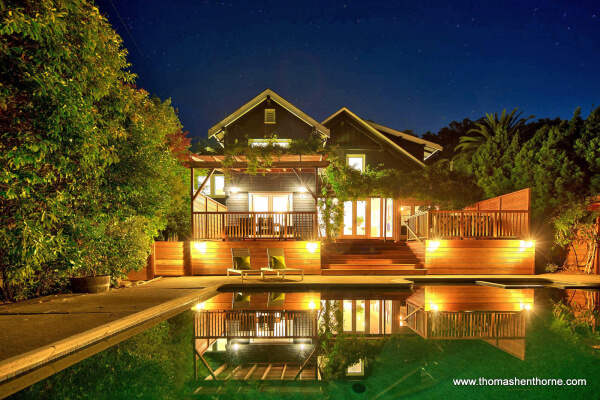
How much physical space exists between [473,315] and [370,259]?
658 cm

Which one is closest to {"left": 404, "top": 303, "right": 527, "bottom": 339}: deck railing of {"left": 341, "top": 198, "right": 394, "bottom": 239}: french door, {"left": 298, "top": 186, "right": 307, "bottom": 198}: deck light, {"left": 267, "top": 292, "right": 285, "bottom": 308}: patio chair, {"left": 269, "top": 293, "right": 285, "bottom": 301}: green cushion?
{"left": 267, "top": 292, "right": 285, "bottom": 308}: patio chair

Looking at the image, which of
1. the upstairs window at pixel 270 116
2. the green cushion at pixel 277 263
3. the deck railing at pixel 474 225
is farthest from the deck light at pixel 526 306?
the upstairs window at pixel 270 116

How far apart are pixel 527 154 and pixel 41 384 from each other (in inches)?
677

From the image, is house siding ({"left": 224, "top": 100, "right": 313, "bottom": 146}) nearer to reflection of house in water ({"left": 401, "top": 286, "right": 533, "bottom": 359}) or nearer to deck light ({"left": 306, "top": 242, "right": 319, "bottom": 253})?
deck light ({"left": 306, "top": 242, "right": 319, "bottom": 253})

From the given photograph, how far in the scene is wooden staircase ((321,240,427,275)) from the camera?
12.4 meters

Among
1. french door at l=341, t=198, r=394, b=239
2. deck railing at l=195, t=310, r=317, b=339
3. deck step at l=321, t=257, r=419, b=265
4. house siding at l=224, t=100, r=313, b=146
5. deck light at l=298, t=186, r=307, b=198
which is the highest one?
house siding at l=224, t=100, r=313, b=146

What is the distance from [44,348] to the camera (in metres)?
4.03

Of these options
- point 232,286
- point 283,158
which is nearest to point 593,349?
point 232,286

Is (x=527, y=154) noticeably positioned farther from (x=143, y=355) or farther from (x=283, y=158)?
(x=143, y=355)

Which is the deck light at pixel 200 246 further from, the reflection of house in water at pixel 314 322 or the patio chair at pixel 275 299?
the patio chair at pixel 275 299

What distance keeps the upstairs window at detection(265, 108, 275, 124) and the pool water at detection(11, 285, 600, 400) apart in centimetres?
1219

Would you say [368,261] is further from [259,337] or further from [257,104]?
[257,104]

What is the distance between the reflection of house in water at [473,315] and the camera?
5.27 metres

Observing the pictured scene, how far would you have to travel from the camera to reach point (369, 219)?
17812 mm
